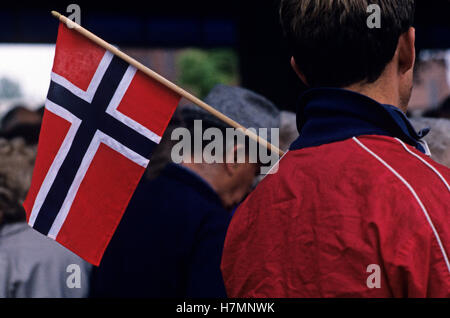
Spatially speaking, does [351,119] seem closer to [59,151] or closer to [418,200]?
[418,200]

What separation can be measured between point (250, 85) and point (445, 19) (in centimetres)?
367

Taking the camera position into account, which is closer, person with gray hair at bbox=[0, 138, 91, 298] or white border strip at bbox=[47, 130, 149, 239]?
white border strip at bbox=[47, 130, 149, 239]

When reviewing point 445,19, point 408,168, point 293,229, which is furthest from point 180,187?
point 445,19

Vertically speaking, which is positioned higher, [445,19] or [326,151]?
[445,19]

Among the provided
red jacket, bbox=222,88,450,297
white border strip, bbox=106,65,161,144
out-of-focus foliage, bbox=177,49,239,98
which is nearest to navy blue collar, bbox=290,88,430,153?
red jacket, bbox=222,88,450,297

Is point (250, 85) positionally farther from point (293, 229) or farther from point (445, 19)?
point (293, 229)

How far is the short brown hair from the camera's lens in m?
1.11

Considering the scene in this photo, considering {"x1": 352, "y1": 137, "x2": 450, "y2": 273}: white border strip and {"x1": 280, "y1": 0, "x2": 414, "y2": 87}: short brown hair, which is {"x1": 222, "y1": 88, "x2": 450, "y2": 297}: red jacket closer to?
{"x1": 352, "y1": 137, "x2": 450, "y2": 273}: white border strip

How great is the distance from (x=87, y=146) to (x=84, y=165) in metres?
0.07

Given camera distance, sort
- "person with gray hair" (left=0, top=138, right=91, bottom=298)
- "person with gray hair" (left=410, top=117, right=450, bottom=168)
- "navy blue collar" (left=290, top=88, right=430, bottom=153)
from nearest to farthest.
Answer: "navy blue collar" (left=290, top=88, right=430, bottom=153), "person with gray hair" (left=410, top=117, right=450, bottom=168), "person with gray hair" (left=0, top=138, right=91, bottom=298)

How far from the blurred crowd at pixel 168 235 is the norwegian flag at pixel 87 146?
0.20 meters

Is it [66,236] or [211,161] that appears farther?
[211,161]

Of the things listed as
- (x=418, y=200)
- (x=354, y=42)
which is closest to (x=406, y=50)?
(x=354, y=42)

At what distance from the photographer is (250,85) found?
23.7ft
